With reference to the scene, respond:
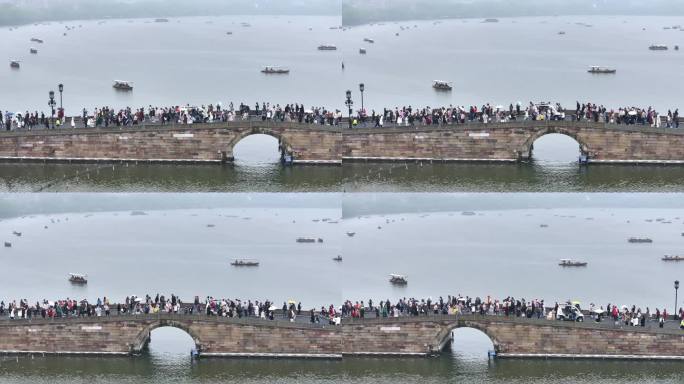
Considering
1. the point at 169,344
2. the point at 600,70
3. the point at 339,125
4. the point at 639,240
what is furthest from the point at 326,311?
the point at 600,70

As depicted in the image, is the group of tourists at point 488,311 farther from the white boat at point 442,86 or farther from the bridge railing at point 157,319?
the white boat at point 442,86

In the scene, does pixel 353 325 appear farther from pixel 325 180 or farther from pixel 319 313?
pixel 325 180

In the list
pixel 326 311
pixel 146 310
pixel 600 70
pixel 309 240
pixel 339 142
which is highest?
pixel 600 70

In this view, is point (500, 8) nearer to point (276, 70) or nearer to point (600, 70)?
point (600, 70)

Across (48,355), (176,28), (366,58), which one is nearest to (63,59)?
(366,58)

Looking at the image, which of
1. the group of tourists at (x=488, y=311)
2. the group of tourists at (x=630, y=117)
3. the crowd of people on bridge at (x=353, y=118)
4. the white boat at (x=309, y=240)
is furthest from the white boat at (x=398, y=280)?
the white boat at (x=309, y=240)
